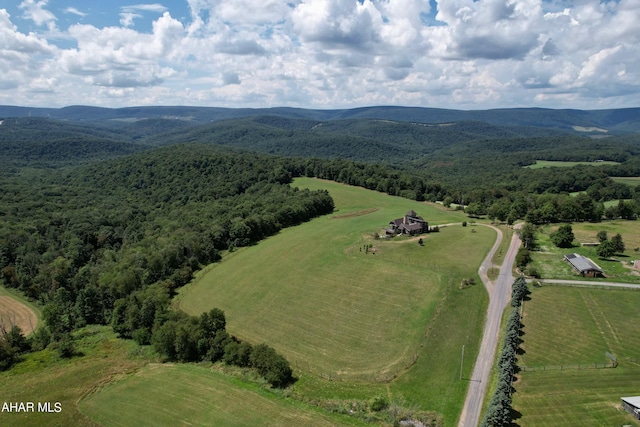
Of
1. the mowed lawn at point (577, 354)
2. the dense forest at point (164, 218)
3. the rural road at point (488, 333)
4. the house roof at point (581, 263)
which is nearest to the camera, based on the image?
the mowed lawn at point (577, 354)

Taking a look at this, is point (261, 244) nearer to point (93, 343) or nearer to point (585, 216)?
point (93, 343)

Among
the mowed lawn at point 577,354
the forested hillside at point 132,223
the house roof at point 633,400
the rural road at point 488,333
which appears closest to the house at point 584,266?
the mowed lawn at point 577,354

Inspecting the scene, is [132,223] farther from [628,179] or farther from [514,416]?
[628,179]

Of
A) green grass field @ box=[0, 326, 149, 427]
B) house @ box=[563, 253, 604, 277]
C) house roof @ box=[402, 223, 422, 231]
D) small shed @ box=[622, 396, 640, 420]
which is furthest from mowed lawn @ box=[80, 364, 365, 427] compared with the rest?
house roof @ box=[402, 223, 422, 231]

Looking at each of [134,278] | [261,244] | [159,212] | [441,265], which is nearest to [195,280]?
[134,278]

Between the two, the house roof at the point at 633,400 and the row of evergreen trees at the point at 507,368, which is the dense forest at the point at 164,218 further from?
the house roof at the point at 633,400

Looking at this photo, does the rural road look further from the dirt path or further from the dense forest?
the dirt path
